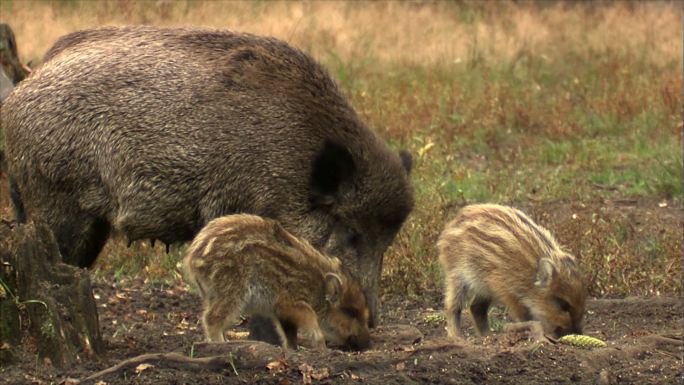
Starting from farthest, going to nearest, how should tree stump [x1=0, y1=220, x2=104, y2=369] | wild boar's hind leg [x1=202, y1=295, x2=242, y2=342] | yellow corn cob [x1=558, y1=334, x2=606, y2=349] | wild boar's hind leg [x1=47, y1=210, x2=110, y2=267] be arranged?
wild boar's hind leg [x1=47, y1=210, x2=110, y2=267], yellow corn cob [x1=558, y1=334, x2=606, y2=349], wild boar's hind leg [x1=202, y1=295, x2=242, y2=342], tree stump [x1=0, y1=220, x2=104, y2=369]

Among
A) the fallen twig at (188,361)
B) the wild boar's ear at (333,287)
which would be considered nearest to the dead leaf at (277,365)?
the fallen twig at (188,361)

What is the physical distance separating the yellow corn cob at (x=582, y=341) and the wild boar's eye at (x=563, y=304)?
29cm

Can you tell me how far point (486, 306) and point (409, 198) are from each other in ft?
3.57

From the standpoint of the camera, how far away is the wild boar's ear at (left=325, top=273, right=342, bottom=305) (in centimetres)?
614

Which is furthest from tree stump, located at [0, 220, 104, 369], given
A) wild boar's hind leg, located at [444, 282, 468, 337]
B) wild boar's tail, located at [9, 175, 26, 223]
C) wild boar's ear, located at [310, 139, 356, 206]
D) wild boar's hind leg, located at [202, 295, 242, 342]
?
wild boar's hind leg, located at [444, 282, 468, 337]

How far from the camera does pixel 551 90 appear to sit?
15.7m

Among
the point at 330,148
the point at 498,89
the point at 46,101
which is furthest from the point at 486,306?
the point at 498,89

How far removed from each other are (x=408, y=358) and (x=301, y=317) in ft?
2.46

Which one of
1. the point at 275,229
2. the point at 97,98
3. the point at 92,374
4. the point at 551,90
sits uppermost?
the point at 97,98

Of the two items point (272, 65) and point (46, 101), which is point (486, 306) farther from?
point (46, 101)

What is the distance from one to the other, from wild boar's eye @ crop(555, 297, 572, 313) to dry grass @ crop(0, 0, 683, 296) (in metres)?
1.68

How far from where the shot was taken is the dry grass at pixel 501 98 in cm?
904

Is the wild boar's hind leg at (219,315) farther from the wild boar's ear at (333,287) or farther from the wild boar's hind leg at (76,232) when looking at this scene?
the wild boar's hind leg at (76,232)

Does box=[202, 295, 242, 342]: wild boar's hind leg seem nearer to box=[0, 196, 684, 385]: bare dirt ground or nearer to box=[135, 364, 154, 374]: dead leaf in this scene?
box=[0, 196, 684, 385]: bare dirt ground
